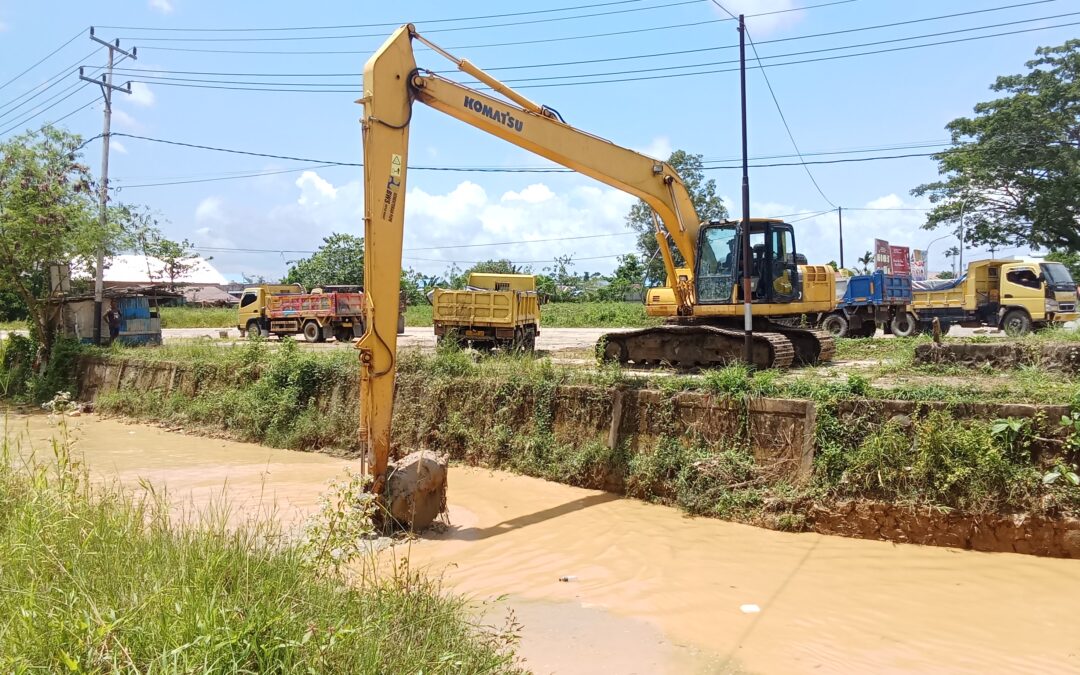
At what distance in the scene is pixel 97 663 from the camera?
112 inches

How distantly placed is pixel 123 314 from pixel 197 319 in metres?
25.5

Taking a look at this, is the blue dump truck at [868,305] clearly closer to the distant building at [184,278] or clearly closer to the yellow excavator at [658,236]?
the yellow excavator at [658,236]

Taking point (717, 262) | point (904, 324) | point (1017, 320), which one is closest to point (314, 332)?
point (717, 262)

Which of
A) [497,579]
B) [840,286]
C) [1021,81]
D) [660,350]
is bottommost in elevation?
[497,579]

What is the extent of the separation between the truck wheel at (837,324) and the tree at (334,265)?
A: 31533 mm

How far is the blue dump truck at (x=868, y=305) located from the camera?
20125mm

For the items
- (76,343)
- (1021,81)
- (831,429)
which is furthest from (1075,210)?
(76,343)

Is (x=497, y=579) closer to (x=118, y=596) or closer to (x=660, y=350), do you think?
(x=118, y=596)

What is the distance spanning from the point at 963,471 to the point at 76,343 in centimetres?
1889

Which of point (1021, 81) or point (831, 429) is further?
point (1021, 81)

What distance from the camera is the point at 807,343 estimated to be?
12766mm

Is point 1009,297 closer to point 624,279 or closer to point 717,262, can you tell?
point 717,262

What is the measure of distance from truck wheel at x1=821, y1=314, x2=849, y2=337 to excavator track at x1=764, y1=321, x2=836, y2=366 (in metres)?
8.08

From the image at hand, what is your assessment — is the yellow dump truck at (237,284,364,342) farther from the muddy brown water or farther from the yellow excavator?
the muddy brown water
